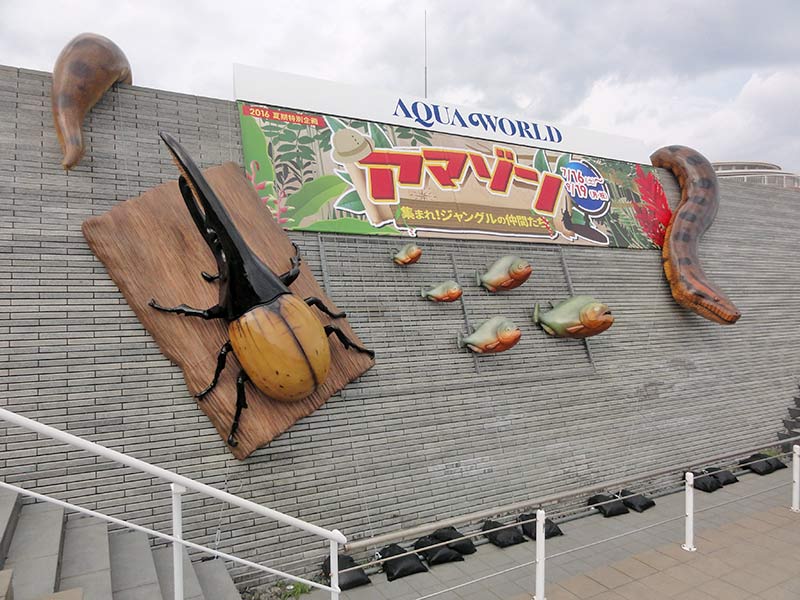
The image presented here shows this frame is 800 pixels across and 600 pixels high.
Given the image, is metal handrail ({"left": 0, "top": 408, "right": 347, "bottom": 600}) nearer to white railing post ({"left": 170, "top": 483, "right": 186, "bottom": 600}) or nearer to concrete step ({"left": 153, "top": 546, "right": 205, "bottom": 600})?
white railing post ({"left": 170, "top": 483, "right": 186, "bottom": 600})

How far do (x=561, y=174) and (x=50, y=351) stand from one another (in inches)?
224

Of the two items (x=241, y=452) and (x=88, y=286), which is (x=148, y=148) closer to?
(x=88, y=286)

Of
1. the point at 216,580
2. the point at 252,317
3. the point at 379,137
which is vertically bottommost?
the point at 216,580

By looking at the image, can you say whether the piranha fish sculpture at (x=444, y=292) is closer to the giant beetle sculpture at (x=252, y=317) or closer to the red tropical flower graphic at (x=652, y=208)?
the giant beetle sculpture at (x=252, y=317)

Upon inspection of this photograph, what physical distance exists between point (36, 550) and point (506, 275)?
168 inches

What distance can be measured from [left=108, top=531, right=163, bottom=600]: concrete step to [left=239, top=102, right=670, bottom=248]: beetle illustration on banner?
2742 mm

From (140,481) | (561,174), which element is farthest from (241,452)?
(561,174)

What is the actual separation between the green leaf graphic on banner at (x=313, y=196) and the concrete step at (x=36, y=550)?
113 inches

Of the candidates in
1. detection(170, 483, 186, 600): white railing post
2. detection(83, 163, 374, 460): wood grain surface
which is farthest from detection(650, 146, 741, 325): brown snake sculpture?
detection(170, 483, 186, 600): white railing post

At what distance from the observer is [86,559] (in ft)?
9.20

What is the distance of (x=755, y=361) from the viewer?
7062 millimetres

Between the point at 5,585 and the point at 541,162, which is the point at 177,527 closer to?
the point at 5,585

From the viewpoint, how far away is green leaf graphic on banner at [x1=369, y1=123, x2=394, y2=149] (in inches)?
210

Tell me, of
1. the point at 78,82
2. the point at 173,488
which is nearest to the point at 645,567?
the point at 173,488
